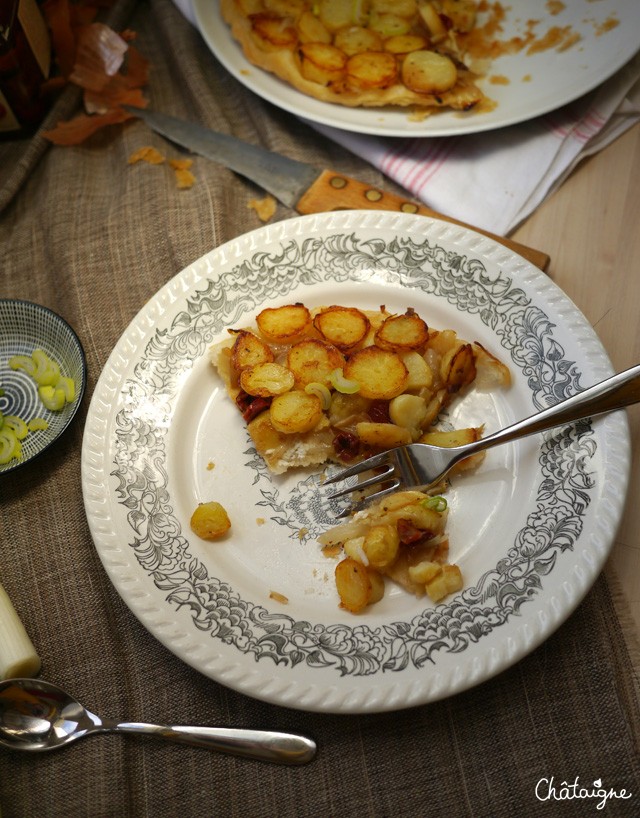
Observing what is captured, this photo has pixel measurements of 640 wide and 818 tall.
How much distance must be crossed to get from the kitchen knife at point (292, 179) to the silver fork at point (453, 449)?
0.64 m

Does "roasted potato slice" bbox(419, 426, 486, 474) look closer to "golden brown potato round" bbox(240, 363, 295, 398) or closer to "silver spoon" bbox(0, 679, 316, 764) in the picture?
"golden brown potato round" bbox(240, 363, 295, 398)

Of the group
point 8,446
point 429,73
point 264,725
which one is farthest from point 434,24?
point 264,725

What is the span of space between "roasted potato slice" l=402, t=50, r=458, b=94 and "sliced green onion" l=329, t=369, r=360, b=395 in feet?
3.94

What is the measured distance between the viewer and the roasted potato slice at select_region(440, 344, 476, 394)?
1.99 meters

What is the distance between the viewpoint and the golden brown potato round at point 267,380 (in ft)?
6.53

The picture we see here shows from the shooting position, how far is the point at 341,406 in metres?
1.99

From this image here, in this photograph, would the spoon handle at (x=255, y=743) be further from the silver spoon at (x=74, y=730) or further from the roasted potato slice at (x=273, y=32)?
the roasted potato slice at (x=273, y=32)

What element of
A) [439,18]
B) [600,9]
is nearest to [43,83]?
[439,18]

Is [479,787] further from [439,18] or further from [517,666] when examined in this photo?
[439,18]

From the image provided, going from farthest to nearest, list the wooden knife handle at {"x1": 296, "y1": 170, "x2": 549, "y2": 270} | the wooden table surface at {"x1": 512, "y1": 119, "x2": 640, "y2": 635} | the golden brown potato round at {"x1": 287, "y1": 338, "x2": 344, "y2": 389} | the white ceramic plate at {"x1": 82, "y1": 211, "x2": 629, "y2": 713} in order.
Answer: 1. the wooden knife handle at {"x1": 296, "y1": 170, "x2": 549, "y2": 270}
2. the wooden table surface at {"x1": 512, "y1": 119, "x2": 640, "y2": 635}
3. the golden brown potato round at {"x1": 287, "y1": 338, "x2": 344, "y2": 389}
4. the white ceramic plate at {"x1": 82, "y1": 211, "x2": 629, "y2": 713}

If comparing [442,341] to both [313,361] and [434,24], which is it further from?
[434,24]

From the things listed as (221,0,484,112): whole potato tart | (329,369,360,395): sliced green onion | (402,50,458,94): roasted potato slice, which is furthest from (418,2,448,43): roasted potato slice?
(329,369,360,395): sliced green onion

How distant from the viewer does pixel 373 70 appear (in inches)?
100

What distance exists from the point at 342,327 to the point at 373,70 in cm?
107
